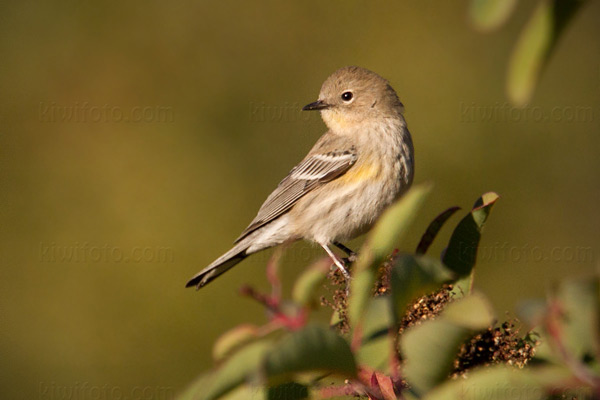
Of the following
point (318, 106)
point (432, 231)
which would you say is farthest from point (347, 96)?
point (432, 231)

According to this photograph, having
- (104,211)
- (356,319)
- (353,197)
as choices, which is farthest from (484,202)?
(104,211)

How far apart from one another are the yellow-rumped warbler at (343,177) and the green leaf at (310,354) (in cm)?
283

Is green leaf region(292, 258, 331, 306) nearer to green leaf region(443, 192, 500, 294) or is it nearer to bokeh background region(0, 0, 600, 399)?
green leaf region(443, 192, 500, 294)

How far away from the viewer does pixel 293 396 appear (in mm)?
1542

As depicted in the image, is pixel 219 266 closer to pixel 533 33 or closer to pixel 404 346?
pixel 404 346

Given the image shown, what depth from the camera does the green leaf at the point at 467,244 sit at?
196 centimetres

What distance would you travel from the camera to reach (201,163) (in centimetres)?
532

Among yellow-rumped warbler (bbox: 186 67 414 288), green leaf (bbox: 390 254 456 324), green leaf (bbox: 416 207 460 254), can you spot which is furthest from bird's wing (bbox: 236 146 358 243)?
green leaf (bbox: 390 254 456 324)

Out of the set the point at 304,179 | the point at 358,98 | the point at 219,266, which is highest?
the point at 358,98

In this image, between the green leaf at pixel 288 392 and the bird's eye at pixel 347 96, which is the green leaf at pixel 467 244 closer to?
the green leaf at pixel 288 392

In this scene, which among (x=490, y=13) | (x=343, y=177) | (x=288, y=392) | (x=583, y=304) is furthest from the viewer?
(x=343, y=177)

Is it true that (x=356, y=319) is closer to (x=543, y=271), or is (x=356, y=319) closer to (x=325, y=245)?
(x=325, y=245)

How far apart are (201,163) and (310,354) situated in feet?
13.8

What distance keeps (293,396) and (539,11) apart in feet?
3.14
